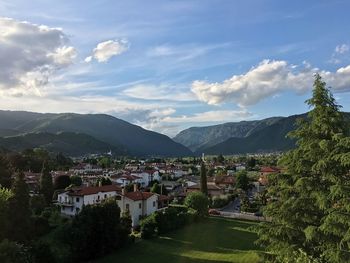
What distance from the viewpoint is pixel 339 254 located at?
44.5ft

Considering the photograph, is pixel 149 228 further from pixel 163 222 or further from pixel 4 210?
pixel 4 210

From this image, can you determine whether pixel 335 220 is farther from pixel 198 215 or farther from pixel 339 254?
pixel 198 215

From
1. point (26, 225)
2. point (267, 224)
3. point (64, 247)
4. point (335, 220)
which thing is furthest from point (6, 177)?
point (335, 220)

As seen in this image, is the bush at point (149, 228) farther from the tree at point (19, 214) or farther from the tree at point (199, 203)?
the tree at point (19, 214)

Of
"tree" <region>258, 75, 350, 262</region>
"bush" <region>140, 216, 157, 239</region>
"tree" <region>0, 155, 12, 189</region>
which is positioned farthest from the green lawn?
"tree" <region>0, 155, 12, 189</region>

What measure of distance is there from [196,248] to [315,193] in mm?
26272

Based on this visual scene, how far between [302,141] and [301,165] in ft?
3.26

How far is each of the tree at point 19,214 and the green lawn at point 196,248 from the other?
325 inches

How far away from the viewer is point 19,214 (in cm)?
4100

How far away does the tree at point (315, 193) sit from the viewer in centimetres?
1405

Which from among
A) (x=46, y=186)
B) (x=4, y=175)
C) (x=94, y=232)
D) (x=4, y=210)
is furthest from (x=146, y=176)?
(x=4, y=210)

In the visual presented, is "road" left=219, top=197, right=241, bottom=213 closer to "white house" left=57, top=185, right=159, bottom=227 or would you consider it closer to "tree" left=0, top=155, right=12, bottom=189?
"white house" left=57, top=185, right=159, bottom=227

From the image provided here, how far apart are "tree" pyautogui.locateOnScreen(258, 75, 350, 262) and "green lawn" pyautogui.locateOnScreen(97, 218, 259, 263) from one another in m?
17.2

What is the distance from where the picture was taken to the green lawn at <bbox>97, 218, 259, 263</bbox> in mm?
36156
